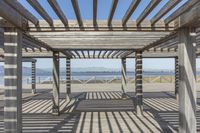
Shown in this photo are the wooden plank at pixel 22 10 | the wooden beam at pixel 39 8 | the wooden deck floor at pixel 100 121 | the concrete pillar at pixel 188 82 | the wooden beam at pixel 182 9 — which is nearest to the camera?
the wooden beam at pixel 39 8

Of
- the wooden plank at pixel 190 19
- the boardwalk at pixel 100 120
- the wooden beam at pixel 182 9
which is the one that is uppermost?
the wooden beam at pixel 182 9

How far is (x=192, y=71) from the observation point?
7176 mm

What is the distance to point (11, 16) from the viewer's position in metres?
6.06

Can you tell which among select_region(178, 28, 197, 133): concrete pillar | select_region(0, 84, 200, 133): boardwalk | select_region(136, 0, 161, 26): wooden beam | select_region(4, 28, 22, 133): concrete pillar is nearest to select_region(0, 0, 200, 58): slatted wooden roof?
select_region(136, 0, 161, 26): wooden beam

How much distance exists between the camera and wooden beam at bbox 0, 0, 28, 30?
5.49 metres

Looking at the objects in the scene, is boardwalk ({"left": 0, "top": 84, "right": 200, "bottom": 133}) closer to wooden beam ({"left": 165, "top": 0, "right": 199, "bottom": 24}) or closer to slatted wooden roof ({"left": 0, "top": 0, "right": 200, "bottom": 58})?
slatted wooden roof ({"left": 0, "top": 0, "right": 200, "bottom": 58})

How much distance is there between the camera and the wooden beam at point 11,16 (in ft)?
18.0

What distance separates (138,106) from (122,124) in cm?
249

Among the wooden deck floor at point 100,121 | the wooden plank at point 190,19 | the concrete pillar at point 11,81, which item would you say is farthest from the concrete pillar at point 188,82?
the concrete pillar at point 11,81

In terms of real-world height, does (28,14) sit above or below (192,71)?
above

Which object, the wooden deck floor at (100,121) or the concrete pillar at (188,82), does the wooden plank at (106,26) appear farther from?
the wooden deck floor at (100,121)

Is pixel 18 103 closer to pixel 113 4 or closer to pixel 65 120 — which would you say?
pixel 113 4

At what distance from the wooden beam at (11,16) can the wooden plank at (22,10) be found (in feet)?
0.62

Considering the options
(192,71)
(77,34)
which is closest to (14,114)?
(77,34)
